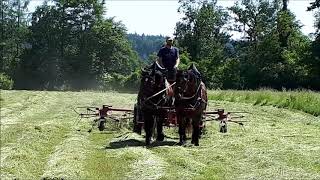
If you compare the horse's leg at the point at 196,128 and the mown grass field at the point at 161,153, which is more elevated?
the horse's leg at the point at 196,128

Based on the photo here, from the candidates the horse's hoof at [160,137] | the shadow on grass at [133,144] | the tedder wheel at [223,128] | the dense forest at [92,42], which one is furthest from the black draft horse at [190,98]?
the dense forest at [92,42]

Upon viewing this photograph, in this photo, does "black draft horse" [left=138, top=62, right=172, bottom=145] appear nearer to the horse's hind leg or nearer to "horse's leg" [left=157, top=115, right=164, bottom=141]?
"horse's leg" [left=157, top=115, right=164, bottom=141]

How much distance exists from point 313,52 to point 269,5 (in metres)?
28.5

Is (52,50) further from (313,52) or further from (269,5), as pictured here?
(313,52)

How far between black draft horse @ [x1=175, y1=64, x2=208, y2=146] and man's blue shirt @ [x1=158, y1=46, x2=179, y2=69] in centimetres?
112

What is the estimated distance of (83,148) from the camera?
1363 cm

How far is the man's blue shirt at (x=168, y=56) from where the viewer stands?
14.9 metres

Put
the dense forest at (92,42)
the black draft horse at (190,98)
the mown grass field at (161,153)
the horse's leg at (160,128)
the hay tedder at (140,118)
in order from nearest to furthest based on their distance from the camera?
the mown grass field at (161,153) → the black draft horse at (190,98) → the horse's leg at (160,128) → the hay tedder at (140,118) → the dense forest at (92,42)

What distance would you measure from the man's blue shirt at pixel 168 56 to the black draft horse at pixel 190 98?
112 cm

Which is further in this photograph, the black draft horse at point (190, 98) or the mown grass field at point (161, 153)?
the black draft horse at point (190, 98)

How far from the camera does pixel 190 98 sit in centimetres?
1377

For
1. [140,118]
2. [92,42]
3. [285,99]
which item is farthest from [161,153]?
[92,42]

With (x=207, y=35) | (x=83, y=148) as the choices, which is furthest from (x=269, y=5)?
(x=83, y=148)

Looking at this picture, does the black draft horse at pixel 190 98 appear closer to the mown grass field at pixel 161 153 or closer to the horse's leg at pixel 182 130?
the horse's leg at pixel 182 130
